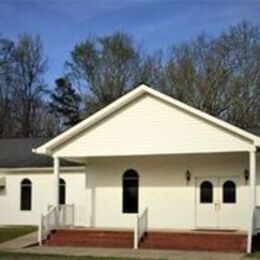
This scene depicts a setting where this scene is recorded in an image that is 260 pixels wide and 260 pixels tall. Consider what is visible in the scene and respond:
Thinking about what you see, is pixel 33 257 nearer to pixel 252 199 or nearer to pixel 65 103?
pixel 252 199

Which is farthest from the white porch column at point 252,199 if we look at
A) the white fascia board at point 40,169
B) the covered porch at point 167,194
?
the white fascia board at point 40,169

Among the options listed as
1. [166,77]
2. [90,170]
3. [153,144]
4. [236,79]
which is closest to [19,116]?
[166,77]

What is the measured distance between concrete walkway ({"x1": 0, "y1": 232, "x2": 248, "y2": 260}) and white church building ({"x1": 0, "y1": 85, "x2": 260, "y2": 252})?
101 centimetres

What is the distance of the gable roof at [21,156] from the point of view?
34.2 metres

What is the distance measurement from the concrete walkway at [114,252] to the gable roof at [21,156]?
8.16 metres

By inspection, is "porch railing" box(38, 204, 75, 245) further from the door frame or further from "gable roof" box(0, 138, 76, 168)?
the door frame

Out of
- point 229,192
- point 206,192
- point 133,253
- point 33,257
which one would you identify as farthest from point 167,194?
point 33,257

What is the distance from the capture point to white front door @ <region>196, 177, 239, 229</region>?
92.6 feet

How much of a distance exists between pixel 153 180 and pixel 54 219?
4.74 m

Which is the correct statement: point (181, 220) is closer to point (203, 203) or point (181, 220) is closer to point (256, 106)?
point (203, 203)

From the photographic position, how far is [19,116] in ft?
208

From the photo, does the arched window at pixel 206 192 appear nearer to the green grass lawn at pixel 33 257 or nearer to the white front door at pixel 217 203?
the white front door at pixel 217 203

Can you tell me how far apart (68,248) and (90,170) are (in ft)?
20.1

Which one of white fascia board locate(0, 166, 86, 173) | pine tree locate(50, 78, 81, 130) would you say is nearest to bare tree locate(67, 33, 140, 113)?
pine tree locate(50, 78, 81, 130)
